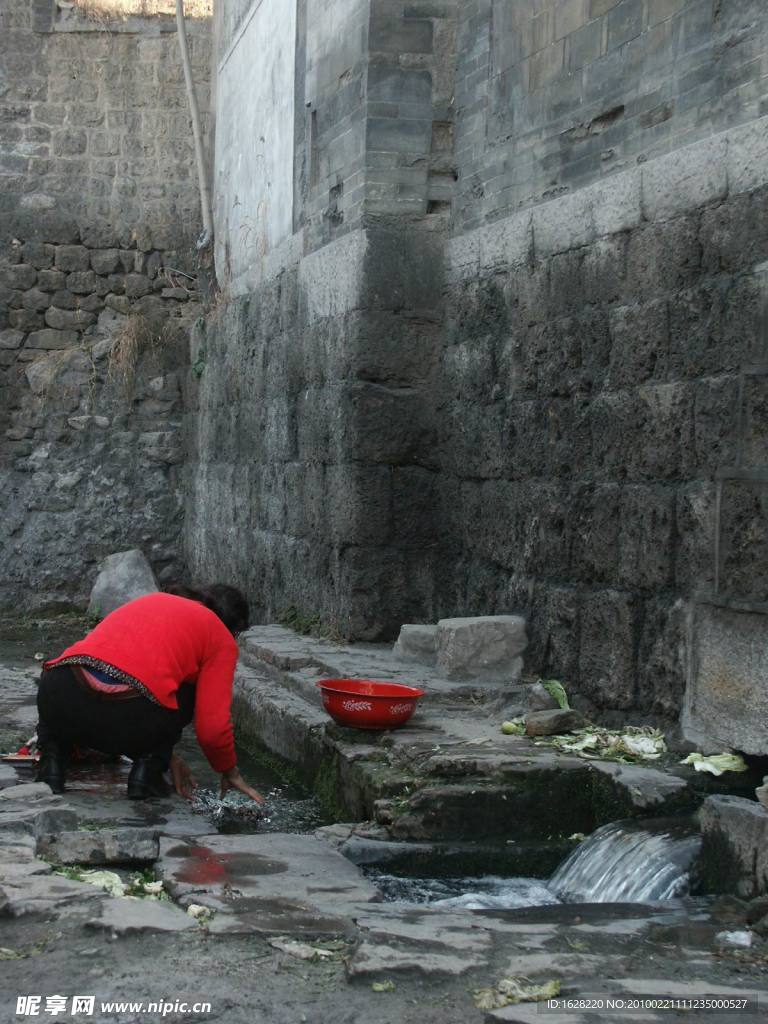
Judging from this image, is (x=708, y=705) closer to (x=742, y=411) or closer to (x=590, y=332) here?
(x=742, y=411)

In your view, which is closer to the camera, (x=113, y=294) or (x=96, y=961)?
(x=96, y=961)

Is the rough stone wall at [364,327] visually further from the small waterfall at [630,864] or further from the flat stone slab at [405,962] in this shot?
the flat stone slab at [405,962]

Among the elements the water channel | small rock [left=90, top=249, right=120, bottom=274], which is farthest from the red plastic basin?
small rock [left=90, top=249, right=120, bottom=274]

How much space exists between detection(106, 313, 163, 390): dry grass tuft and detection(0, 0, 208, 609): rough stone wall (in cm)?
1

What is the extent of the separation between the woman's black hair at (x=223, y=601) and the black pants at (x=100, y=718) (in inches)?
12.8

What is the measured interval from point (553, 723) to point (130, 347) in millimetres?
7212

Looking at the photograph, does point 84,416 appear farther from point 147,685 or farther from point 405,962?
point 405,962

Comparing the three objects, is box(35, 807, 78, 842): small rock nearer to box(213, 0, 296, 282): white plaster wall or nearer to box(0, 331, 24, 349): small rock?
box(213, 0, 296, 282): white plaster wall

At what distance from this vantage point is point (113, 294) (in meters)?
12.5

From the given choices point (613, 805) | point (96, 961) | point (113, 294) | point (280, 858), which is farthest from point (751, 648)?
point (113, 294)

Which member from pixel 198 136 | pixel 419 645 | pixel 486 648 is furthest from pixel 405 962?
pixel 198 136

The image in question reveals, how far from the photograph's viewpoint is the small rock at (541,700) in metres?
6.41

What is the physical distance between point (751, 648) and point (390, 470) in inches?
129

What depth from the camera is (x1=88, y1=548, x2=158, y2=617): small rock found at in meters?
11.8
